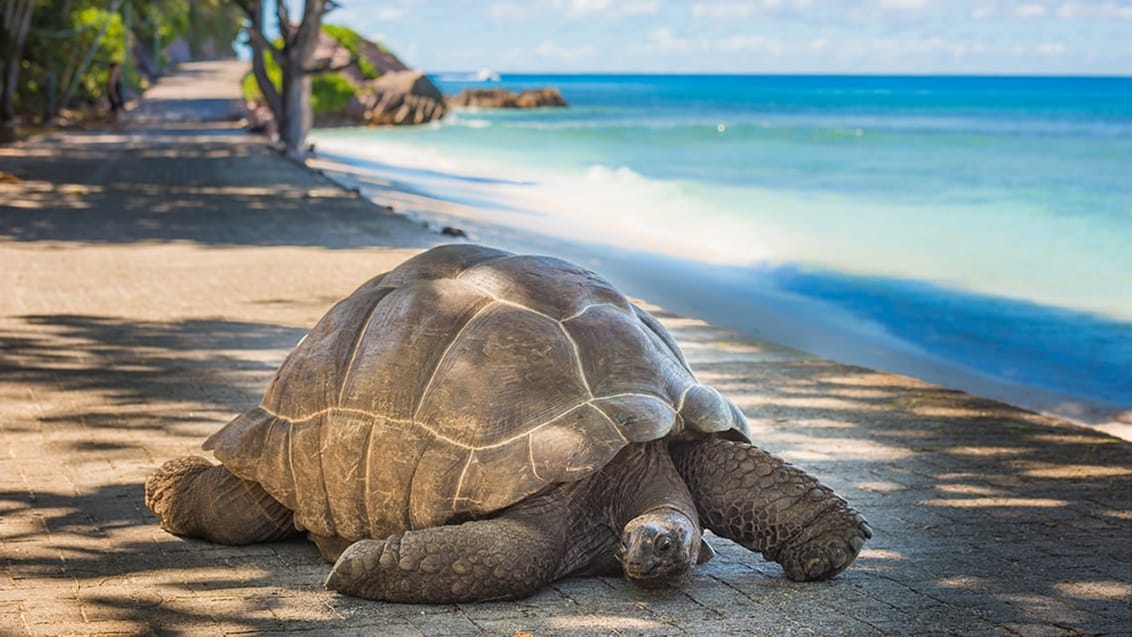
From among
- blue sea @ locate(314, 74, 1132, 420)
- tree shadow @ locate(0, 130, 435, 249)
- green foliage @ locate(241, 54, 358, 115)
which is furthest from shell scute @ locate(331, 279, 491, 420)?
green foliage @ locate(241, 54, 358, 115)

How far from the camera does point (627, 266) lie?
18.6 m

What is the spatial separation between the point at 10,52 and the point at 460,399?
97.5 ft

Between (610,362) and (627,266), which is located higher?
(610,362)

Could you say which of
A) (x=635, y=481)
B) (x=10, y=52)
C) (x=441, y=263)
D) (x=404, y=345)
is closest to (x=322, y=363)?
(x=404, y=345)

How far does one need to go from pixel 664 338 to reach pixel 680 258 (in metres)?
14.8

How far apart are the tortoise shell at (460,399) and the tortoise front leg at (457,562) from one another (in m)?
0.12

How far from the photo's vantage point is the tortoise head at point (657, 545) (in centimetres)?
475

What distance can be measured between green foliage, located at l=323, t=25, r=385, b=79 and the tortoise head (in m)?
53.7

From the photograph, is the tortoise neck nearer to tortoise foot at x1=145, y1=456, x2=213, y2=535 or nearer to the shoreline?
tortoise foot at x1=145, y1=456, x2=213, y2=535

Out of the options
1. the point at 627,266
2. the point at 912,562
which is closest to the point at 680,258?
the point at 627,266

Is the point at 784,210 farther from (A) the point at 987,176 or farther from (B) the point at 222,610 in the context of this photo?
(B) the point at 222,610

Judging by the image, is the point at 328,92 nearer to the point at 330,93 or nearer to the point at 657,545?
the point at 330,93

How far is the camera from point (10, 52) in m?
31.5

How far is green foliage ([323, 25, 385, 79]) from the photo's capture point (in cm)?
5922
